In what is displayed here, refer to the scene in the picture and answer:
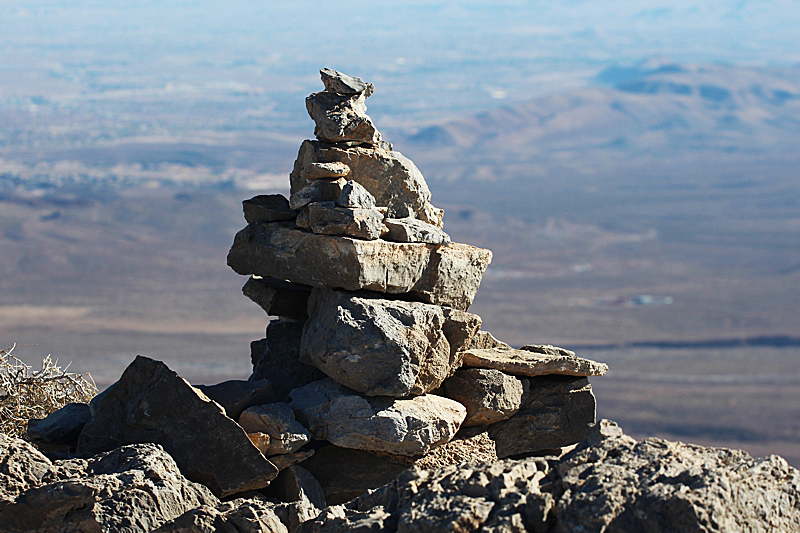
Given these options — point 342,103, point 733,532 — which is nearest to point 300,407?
point 342,103

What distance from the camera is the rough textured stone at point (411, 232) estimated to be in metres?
11.5

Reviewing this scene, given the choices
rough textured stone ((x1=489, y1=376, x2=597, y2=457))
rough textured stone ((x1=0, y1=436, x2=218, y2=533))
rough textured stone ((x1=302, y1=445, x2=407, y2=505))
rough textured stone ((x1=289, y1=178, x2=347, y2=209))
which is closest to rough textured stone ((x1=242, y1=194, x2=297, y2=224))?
rough textured stone ((x1=289, y1=178, x2=347, y2=209))

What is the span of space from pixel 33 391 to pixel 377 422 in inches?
230

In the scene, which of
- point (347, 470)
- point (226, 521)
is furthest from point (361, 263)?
point (226, 521)

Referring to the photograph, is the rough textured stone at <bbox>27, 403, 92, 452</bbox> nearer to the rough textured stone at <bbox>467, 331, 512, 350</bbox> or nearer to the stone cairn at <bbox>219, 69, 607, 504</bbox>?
the stone cairn at <bbox>219, 69, 607, 504</bbox>

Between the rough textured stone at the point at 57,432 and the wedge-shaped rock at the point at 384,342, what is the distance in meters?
2.53

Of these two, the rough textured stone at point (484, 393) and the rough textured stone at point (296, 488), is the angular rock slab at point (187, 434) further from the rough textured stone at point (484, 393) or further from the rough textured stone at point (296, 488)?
the rough textured stone at point (484, 393)

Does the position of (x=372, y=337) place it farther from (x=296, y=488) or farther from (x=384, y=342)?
(x=296, y=488)

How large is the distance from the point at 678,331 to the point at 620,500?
119 meters

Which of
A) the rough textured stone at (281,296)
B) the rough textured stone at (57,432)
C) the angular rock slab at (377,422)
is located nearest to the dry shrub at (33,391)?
the rough textured stone at (57,432)

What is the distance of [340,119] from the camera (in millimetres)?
11828

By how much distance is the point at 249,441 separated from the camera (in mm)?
9852

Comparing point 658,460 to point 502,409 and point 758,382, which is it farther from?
point 758,382

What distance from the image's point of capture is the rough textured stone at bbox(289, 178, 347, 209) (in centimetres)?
1145
